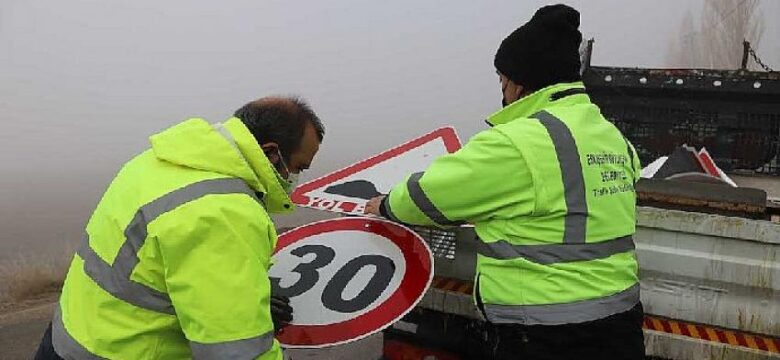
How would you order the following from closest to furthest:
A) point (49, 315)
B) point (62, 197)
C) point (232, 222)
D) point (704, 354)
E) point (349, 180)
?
point (232, 222), point (704, 354), point (349, 180), point (49, 315), point (62, 197)

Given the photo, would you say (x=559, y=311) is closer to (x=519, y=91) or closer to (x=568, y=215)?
(x=568, y=215)

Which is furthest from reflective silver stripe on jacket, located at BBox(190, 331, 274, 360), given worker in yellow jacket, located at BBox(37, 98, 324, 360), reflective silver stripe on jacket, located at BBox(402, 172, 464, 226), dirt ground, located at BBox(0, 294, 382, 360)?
dirt ground, located at BBox(0, 294, 382, 360)

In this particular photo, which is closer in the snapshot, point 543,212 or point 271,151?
point 271,151

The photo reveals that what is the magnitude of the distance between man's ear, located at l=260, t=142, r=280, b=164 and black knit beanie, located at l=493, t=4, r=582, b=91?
74 centimetres

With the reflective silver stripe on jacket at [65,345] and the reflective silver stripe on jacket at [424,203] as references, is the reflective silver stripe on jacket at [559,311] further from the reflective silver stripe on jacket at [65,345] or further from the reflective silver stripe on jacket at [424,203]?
the reflective silver stripe on jacket at [65,345]

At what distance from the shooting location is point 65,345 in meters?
1.64

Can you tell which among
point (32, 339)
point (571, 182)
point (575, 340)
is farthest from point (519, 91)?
point (32, 339)

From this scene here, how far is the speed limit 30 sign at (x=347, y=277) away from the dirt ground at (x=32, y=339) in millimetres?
2185

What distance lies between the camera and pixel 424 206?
1.98m

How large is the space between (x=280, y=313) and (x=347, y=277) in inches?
10.4

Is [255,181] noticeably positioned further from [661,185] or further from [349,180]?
[661,185]

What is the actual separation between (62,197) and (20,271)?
130 centimetres

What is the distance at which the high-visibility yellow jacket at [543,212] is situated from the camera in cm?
183

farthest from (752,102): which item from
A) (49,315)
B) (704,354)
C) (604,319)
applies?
(49,315)
